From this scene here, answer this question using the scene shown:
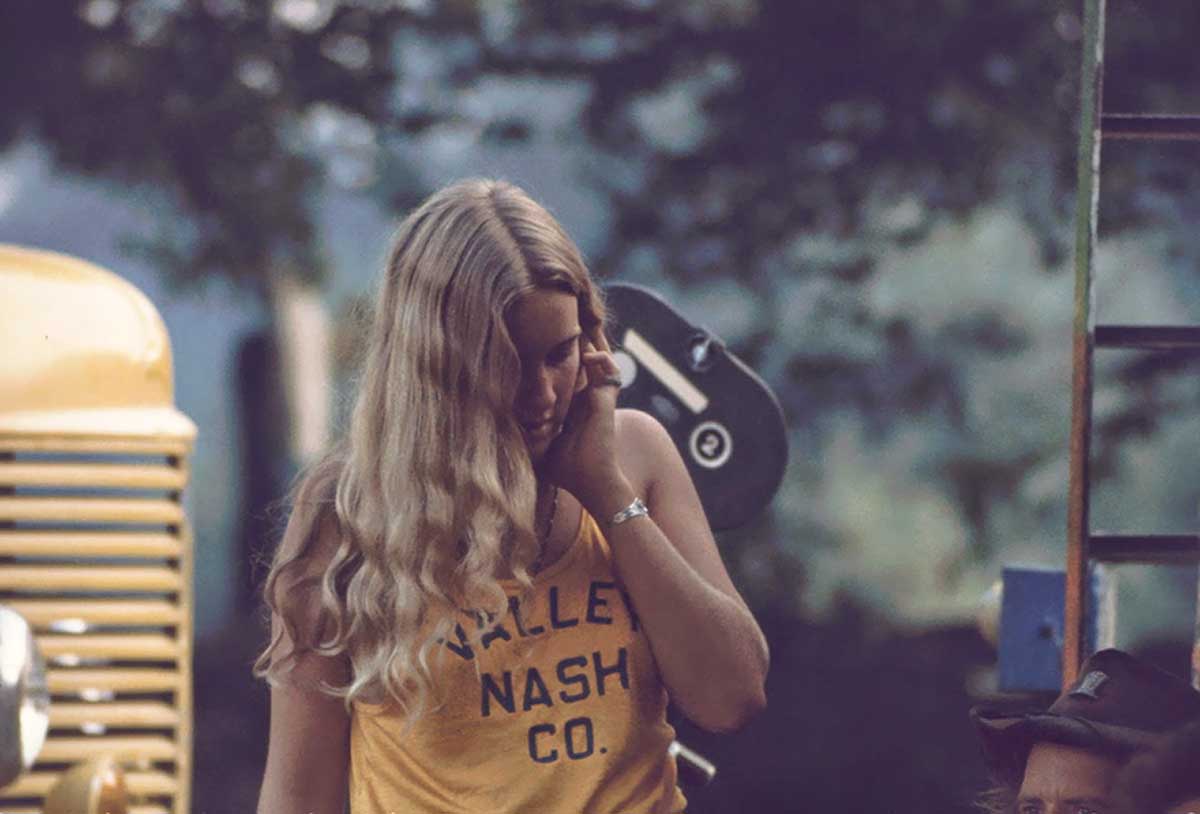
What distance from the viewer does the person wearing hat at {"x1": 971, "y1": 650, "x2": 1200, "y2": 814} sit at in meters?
1.82

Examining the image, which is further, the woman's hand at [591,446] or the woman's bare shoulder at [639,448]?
the woman's bare shoulder at [639,448]

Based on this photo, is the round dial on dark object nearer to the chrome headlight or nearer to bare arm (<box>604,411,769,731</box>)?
bare arm (<box>604,411,769,731</box>)

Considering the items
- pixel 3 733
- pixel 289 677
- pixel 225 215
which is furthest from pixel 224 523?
pixel 289 677

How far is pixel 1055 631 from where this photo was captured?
2645 millimetres

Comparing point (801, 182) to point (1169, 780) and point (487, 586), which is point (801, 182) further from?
point (1169, 780)

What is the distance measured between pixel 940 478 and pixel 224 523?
3.56 meters

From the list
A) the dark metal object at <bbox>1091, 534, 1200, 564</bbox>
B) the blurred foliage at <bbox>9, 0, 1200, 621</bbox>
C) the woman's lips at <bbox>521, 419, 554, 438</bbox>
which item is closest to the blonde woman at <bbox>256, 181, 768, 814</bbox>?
the woman's lips at <bbox>521, 419, 554, 438</bbox>

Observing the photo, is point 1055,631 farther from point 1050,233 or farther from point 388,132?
point 388,132

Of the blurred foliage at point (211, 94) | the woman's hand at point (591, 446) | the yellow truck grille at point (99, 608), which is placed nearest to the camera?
the woman's hand at point (591, 446)

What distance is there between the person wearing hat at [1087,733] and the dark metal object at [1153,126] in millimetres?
778

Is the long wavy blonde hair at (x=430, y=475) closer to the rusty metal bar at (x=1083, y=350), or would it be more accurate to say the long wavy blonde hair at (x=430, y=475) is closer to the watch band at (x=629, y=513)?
the watch band at (x=629, y=513)

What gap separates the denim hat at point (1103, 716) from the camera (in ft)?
6.00

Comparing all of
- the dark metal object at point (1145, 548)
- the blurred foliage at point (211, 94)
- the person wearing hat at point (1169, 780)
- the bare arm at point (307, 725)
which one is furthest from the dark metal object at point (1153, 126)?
the blurred foliage at point (211, 94)

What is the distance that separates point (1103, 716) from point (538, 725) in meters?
0.60
